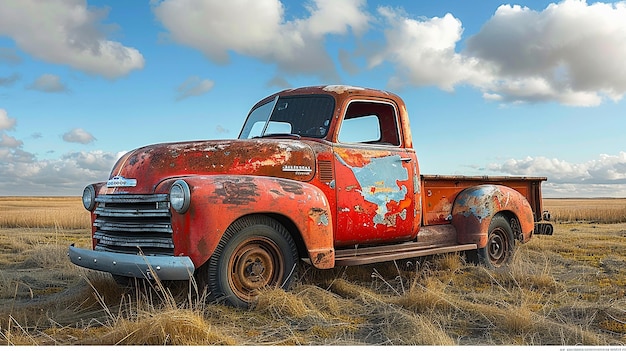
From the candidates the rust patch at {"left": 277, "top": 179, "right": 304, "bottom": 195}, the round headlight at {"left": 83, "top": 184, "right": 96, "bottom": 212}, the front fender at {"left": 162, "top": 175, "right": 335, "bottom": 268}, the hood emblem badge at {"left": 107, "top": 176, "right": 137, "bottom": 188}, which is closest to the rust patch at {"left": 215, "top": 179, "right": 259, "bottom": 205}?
the front fender at {"left": 162, "top": 175, "right": 335, "bottom": 268}

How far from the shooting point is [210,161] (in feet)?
17.1

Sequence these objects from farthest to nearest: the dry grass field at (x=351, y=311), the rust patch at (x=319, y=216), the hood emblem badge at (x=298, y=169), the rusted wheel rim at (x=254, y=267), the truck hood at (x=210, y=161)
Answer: the hood emblem badge at (x=298, y=169) → the rust patch at (x=319, y=216) → the truck hood at (x=210, y=161) → the rusted wheel rim at (x=254, y=267) → the dry grass field at (x=351, y=311)

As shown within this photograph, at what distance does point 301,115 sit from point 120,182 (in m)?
2.15

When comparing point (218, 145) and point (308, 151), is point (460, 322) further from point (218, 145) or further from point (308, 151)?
point (218, 145)

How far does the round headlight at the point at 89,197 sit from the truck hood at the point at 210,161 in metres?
0.28

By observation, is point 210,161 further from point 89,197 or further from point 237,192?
point 89,197

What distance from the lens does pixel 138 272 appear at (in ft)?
15.1

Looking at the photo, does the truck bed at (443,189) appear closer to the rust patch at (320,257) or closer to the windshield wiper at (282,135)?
the windshield wiper at (282,135)

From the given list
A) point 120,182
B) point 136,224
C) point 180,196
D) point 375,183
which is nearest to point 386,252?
point 375,183

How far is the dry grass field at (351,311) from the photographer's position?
4.06m

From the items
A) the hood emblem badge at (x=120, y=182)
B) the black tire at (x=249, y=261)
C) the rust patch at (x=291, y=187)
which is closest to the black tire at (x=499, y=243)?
the rust patch at (x=291, y=187)

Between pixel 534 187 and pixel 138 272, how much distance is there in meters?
6.44

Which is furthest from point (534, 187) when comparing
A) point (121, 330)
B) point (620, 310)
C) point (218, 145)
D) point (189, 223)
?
point (121, 330)

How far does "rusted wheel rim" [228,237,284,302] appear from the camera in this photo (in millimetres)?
4836
